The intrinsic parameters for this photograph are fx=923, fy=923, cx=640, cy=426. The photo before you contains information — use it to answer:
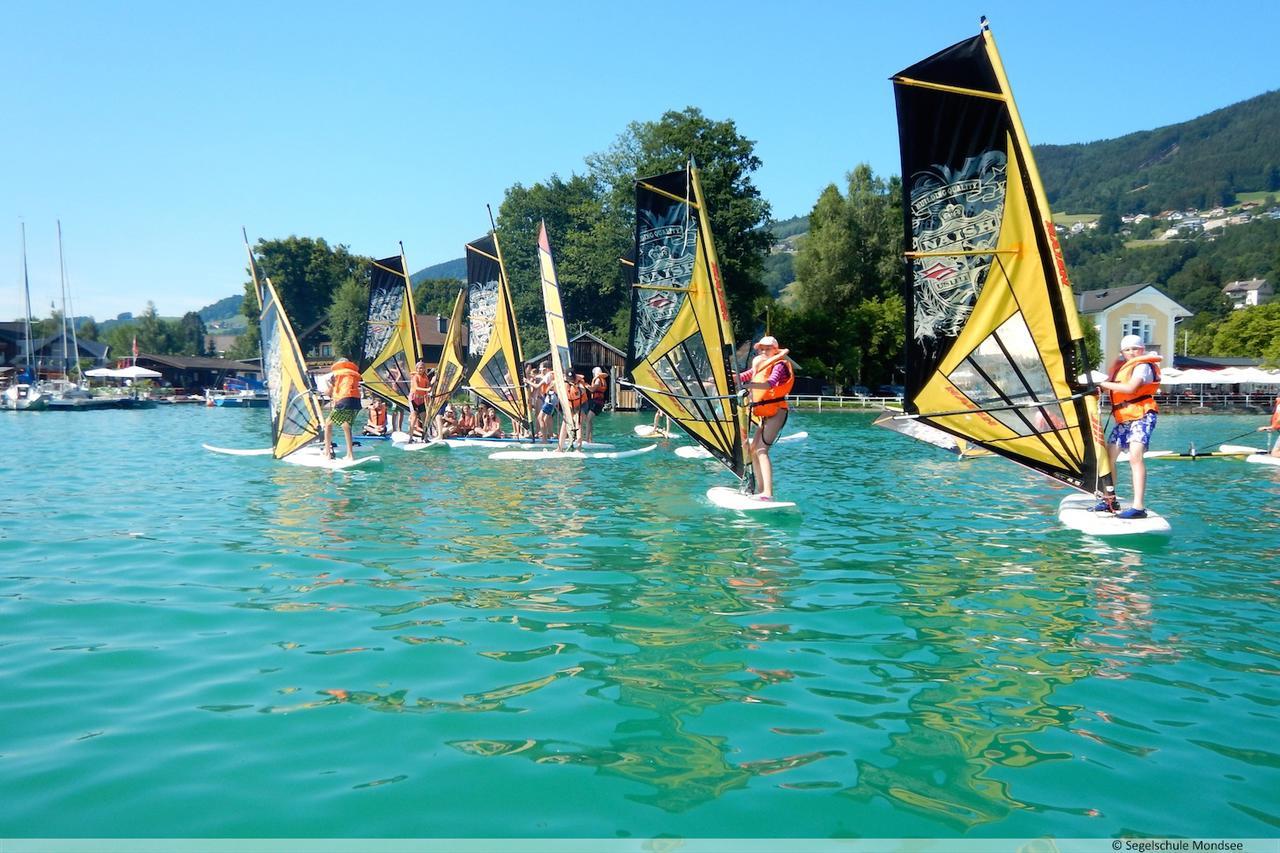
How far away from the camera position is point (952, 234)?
412 inches

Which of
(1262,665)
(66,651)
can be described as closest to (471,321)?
(66,651)

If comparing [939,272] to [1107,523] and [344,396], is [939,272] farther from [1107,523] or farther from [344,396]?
[344,396]

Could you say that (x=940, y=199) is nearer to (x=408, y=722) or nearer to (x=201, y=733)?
(x=408, y=722)

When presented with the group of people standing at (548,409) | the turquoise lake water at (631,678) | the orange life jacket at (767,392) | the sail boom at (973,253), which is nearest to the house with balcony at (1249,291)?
the group of people standing at (548,409)

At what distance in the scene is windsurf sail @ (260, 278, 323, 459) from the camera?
18.3m

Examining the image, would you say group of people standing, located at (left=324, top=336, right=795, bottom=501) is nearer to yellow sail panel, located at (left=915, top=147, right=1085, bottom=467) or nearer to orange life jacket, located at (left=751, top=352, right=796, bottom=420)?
orange life jacket, located at (left=751, top=352, right=796, bottom=420)

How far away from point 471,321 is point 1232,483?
18.5m

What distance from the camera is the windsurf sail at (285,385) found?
18281 mm

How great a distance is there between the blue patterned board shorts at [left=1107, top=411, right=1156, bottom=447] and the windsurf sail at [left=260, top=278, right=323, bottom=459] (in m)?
14.3

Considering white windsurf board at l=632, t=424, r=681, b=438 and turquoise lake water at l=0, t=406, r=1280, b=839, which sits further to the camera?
white windsurf board at l=632, t=424, r=681, b=438

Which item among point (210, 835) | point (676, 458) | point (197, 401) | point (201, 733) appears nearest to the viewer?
point (210, 835)

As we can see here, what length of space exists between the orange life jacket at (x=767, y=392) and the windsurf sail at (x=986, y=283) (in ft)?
5.42

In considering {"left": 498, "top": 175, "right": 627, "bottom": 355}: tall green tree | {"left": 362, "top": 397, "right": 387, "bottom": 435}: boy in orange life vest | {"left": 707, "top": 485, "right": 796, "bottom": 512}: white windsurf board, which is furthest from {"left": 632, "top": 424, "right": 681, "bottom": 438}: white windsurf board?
{"left": 498, "top": 175, "right": 627, "bottom": 355}: tall green tree

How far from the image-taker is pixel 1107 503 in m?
10.8
